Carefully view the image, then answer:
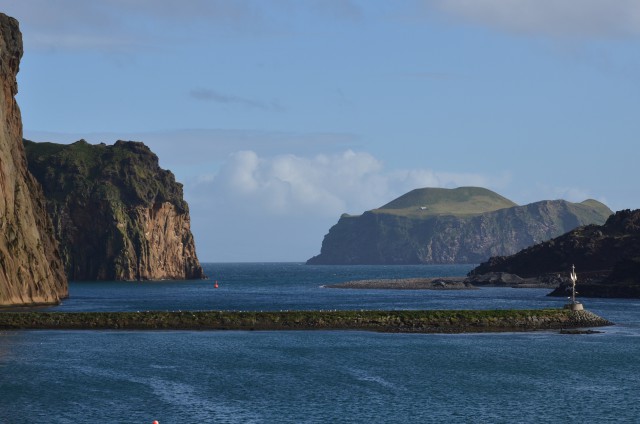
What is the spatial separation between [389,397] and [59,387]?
23.9m

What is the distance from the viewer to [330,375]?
79188 mm

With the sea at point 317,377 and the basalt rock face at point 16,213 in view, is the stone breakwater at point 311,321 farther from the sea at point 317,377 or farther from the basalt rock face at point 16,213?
the basalt rock face at point 16,213

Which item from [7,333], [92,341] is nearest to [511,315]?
[92,341]

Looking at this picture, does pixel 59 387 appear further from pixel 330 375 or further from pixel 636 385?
pixel 636 385

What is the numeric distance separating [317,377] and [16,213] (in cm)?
6969

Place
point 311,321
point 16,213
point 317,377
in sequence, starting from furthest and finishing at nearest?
point 16,213 → point 311,321 → point 317,377

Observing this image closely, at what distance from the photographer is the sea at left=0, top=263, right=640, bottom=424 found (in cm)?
6319

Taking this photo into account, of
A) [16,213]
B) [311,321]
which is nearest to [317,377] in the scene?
[311,321]

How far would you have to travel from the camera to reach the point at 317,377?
78.3 metres

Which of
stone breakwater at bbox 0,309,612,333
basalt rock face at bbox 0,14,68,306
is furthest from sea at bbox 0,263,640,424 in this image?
basalt rock face at bbox 0,14,68,306

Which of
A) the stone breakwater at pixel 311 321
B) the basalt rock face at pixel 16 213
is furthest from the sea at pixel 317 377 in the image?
the basalt rock face at pixel 16 213

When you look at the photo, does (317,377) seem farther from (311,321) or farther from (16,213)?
(16,213)

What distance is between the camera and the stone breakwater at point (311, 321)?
114 meters

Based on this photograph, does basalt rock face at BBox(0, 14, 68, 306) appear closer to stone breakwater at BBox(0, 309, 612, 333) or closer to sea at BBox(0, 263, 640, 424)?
stone breakwater at BBox(0, 309, 612, 333)
